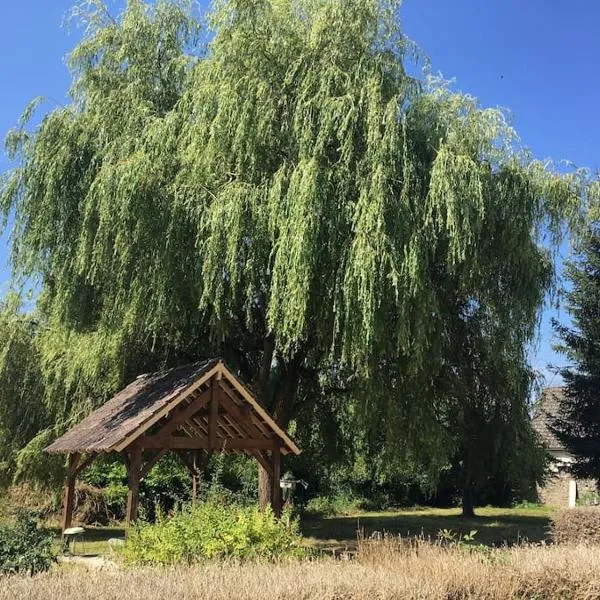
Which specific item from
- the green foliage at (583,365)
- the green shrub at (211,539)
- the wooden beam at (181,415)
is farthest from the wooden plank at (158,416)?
the green foliage at (583,365)

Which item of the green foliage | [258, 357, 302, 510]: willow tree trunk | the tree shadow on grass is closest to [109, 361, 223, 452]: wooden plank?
[258, 357, 302, 510]: willow tree trunk

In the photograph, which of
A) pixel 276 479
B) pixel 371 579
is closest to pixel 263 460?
pixel 276 479

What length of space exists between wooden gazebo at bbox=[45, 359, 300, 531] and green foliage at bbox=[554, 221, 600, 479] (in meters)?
11.2

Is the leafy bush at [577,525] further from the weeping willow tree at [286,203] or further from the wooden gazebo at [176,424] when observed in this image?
the wooden gazebo at [176,424]

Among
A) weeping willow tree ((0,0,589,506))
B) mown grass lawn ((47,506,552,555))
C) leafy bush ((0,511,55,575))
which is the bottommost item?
mown grass lawn ((47,506,552,555))

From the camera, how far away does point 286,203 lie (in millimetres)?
10516

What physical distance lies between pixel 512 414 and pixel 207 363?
7.09 meters

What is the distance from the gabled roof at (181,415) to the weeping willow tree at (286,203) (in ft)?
3.44

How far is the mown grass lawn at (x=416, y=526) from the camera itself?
564 inches

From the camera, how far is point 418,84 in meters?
12.0

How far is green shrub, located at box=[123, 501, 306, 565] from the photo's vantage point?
7.13 m

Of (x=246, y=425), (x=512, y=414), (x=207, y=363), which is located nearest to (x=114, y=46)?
(x=207, y=363)

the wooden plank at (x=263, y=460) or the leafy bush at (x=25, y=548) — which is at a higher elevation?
the wooden plank at (x=263, y=460)

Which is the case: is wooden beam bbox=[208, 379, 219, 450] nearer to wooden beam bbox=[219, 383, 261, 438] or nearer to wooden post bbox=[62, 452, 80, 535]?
wooden beam bbox=[219, 383, 261, 438]
